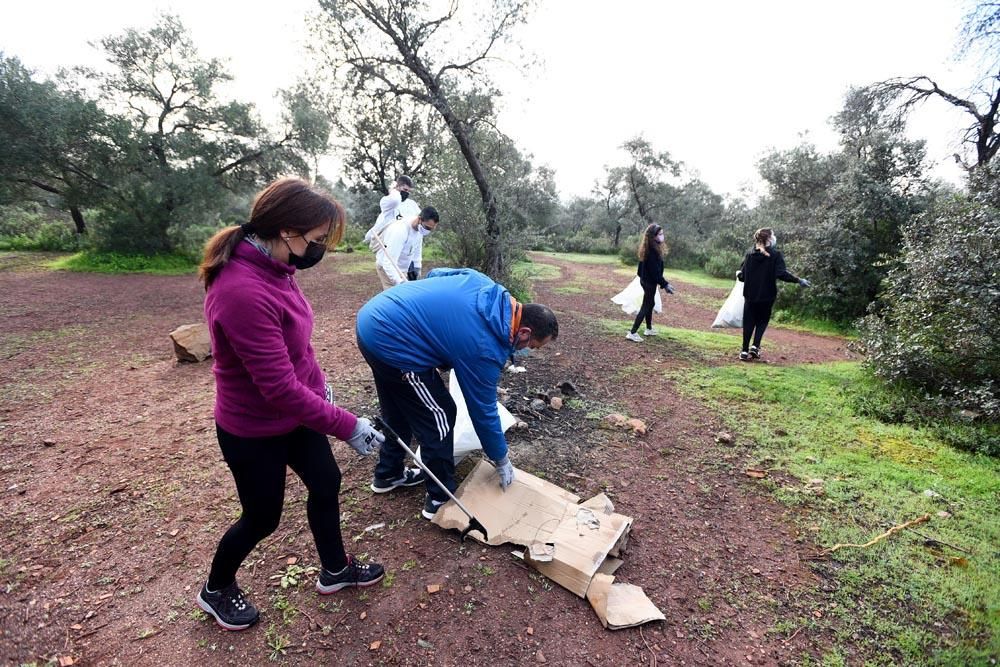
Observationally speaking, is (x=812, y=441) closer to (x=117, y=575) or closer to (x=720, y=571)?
(x=720, y=571)

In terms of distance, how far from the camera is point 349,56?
8492 mm

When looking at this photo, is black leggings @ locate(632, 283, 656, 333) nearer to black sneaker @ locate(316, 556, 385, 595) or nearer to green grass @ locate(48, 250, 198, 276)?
black sneaker @ locate(316, 556, 385, 595)

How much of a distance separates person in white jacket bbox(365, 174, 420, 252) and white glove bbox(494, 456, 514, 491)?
185 inches

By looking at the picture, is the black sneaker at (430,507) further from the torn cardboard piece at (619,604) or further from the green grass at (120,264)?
the green grass at (120,264)

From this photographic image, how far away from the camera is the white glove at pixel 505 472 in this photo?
2.69 meters

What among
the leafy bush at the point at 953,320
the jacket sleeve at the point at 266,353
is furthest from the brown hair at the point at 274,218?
the leafy bush at the point at 953,320

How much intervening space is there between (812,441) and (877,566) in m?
1.60

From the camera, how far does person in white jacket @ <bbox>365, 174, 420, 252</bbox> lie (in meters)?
6.68

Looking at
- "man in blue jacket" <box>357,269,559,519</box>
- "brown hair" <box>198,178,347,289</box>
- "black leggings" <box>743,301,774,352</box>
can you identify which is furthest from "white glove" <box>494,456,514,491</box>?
"black leggings" <box>743,301,774,352</box>

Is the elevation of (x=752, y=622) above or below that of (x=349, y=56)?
below

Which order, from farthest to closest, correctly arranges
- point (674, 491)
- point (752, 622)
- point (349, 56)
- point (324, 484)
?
point (349, 56), point (674, 491), point (752, 622), point (324, 484)

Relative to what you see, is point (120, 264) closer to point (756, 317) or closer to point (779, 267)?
point (756, 317)

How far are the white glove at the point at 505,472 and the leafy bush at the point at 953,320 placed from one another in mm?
4173

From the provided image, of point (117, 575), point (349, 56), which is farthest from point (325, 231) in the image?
point (349, 56)
